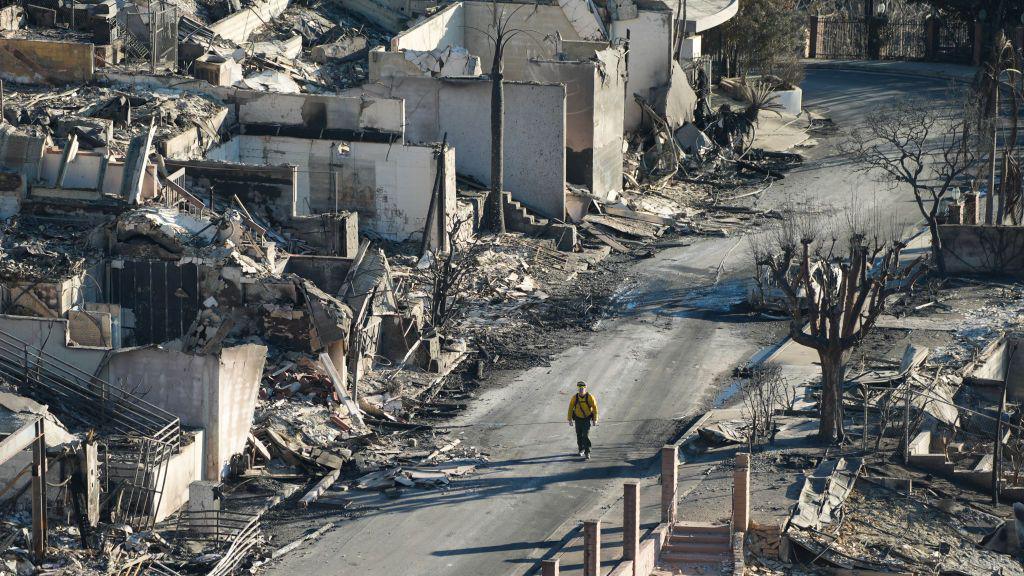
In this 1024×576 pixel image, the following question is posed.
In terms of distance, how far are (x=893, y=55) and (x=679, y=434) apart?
3894 centimetres

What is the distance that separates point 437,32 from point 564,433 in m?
Answer: 21.5

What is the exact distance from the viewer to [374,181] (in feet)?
130

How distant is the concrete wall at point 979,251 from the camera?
40.6m

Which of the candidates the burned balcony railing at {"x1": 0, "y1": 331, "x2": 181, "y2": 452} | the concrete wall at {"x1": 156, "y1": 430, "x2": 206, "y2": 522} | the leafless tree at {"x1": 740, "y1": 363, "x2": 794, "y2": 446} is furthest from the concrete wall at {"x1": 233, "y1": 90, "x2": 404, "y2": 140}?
the concrete wall at {"x1": 156, "y1": 430, "x2": 206, "y2": 522}

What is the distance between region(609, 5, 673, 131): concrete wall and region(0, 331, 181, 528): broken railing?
85.6 ft

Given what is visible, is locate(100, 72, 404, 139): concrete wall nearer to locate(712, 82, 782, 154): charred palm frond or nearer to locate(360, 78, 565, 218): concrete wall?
locate(360, 78, 565, 218): concrete wall

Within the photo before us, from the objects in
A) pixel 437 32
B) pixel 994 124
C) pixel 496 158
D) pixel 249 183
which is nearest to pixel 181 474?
pixel 249 183

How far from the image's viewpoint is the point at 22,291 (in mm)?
29750

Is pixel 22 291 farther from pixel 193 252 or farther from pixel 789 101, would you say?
pixel 789 101

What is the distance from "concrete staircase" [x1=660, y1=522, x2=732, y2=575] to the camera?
2522 cm

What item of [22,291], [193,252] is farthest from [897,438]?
[22,291]

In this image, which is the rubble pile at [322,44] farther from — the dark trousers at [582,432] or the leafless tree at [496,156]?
the dark trousers at [582,432]

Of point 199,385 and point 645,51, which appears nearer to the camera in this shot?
point 199,385

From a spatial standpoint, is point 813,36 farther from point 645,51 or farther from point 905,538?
point 905,538
